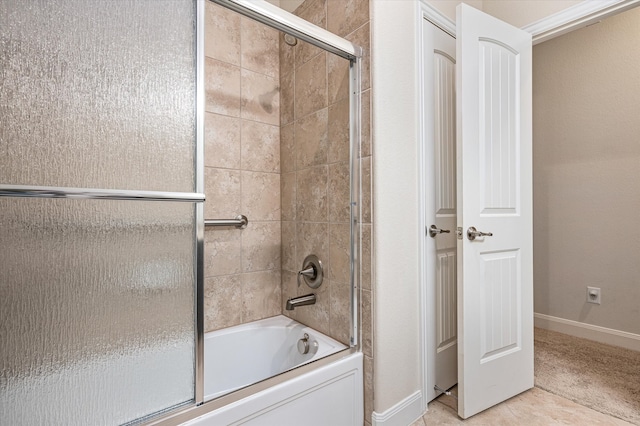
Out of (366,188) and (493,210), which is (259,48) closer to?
(366,188)

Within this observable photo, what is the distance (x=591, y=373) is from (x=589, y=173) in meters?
1.54

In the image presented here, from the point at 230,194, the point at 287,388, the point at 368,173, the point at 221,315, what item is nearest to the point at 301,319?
the point at 221,315

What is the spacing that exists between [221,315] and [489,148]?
5.74 ft

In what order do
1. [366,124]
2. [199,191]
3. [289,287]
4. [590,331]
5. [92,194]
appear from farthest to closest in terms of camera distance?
[590,331] → [289,287] → [366,124] → [199,191] → [92,194]

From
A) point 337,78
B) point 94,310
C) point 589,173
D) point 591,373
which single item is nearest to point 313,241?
point 337,78

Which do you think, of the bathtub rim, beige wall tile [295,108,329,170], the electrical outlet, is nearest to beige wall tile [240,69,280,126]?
beige wall tile [295,108,329,170]

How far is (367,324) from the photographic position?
1.52 meters

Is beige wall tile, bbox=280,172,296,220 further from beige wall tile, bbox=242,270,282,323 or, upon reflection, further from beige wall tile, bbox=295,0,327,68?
beige wall tile, bbox=295,0,327,68

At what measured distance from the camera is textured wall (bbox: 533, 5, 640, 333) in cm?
249

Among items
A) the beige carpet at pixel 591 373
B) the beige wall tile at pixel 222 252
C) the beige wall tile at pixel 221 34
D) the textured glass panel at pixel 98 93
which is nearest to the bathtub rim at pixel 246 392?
the textured glass panel at pixel 98 93

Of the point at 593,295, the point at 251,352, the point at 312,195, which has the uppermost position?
the point at 312,195

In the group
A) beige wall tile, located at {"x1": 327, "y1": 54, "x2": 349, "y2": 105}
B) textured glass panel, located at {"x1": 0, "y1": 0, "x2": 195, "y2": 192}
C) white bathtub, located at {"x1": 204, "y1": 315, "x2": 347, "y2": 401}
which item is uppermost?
beige wall tile, located at {"x1": 327, "y1": 54, "x2": 349, "y2": 105}

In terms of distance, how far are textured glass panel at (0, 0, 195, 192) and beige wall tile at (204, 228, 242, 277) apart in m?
0.91

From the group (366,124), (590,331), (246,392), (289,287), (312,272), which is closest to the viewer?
(246,392)
